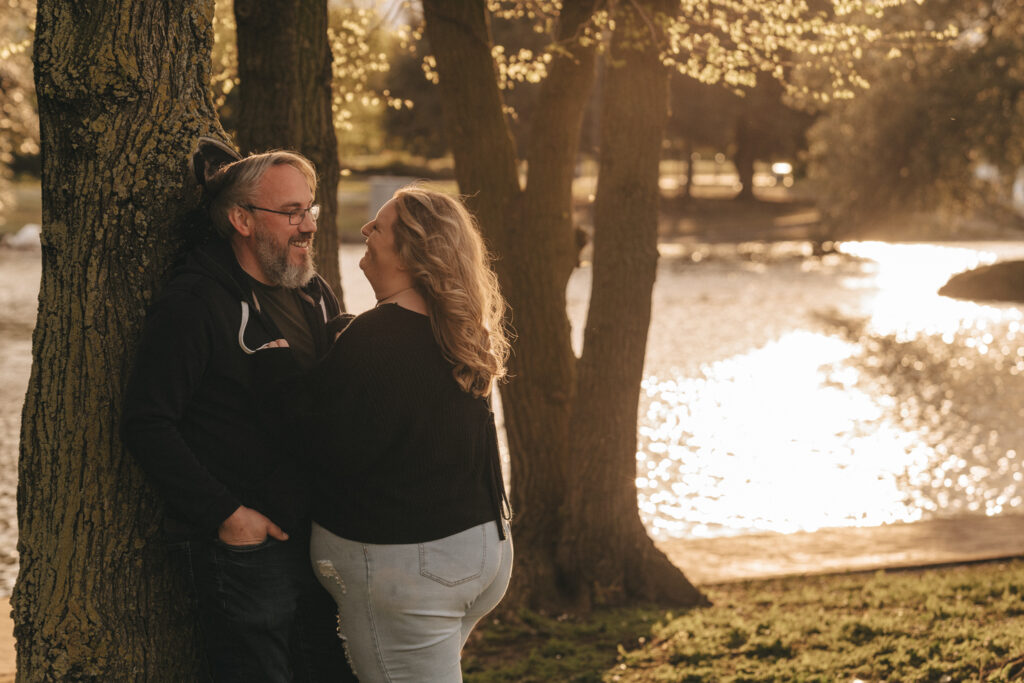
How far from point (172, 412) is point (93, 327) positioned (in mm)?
435

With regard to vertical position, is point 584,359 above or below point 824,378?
above

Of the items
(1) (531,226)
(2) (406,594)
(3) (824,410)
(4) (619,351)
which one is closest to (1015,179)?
(3) (824,410)

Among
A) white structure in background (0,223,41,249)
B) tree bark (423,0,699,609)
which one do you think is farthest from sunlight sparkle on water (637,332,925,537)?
white structure in background (0,223,41,249)

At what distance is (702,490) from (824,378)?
523 cm

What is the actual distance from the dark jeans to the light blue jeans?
4.0 inches

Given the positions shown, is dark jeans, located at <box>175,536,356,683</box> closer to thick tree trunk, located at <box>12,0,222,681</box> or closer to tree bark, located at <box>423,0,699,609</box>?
thick tree trunk, located at <box>12,0,222,681</box>

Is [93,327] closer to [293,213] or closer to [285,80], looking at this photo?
[293,213]

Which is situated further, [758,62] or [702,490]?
[702,490]

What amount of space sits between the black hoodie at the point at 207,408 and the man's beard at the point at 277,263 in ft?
0.24

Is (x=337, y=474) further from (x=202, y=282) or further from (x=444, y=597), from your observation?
(x=202, y=282)

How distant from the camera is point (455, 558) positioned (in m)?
2.79

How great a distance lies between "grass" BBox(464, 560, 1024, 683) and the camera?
516 cm

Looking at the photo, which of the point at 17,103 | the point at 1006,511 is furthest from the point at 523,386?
the point at 17,103

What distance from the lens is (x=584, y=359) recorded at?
21.7ft
